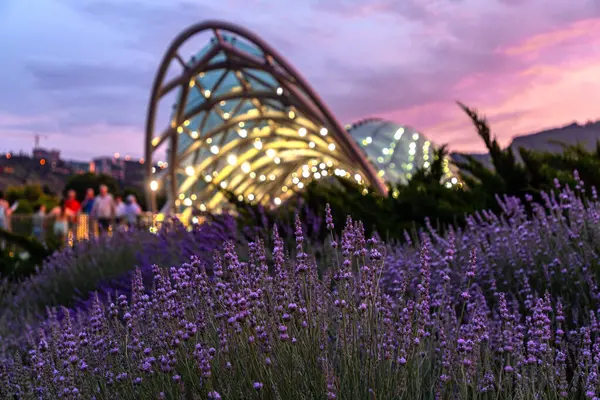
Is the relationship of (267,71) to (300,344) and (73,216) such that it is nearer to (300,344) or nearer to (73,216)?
(73,216)

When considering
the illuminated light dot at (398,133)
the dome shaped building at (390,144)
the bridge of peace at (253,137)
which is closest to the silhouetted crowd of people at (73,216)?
the bridge of peace at (253,137)

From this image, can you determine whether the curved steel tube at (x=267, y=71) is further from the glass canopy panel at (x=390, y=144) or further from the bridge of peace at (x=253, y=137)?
the glass canopy panel at (x=390, y=144)

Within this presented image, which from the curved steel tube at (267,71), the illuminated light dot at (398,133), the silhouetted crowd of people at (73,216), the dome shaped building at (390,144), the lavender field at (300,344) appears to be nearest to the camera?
the lavender field at (300,344)

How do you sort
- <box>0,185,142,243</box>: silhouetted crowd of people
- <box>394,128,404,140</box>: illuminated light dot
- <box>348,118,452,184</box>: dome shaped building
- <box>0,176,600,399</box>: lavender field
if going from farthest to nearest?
1. <box>394,128,404,140</box>: illuminated light dot
2. <box>348,118,452,184</box>: dome shaped building
3. <box>0,185,142,243</box>: silhouetted crowd of people
4. <box>0,176,600,399</box>: lavender field

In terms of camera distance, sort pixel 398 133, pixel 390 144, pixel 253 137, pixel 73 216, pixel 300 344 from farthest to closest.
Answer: pixel 398 133 → pixel 390 144 → pixel 253 137 → pixel 73 216 → pixel 300 344

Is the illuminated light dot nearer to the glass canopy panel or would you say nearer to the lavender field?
the glass canopy panel

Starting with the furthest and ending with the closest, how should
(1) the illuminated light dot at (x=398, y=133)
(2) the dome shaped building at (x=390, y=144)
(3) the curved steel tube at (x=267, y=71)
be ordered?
(1) the illuminated light dot at (x=398, y=133)
(2) the dome shaped building at (x=390, y=144)
(3) the curved steel tube at (x=267, y=71)

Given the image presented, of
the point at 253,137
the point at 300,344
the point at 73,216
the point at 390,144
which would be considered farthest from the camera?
the point at 390,144

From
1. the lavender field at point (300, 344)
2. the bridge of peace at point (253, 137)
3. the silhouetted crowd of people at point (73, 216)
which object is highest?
the bridge of peace at point (253, 137)

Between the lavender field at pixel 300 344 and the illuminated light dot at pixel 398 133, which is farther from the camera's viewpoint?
the illuminated light dot at pixel 398 133

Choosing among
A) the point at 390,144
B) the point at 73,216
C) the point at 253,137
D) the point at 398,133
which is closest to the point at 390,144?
the point at 390,144

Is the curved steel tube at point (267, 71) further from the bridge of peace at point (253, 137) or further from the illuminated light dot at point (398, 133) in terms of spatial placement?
the illuminated light dot at point (398, 133)

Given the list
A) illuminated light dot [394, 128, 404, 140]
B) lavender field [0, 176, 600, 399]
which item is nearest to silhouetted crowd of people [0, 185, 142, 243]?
lavender field [0, 176, 600, 399]

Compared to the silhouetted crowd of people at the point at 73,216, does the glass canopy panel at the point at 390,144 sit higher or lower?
higher
